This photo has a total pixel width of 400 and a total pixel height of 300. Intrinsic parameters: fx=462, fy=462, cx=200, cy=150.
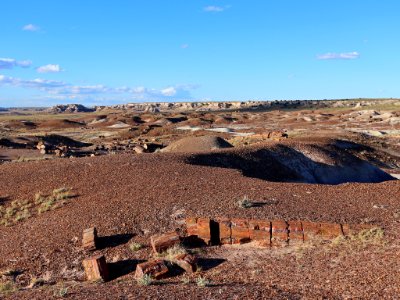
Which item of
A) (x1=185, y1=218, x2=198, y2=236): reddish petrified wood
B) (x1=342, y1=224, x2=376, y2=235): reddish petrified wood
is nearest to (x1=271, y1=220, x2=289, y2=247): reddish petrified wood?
(x1=342, y1=224, x2=376, y2=235): reddish petrified wood

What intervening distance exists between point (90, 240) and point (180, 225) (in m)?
2.56

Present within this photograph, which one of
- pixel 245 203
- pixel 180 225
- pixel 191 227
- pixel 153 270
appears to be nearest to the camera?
pixel 153 270

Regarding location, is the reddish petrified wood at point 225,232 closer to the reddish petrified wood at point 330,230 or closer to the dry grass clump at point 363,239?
the reddish petrified wood at point 330,230

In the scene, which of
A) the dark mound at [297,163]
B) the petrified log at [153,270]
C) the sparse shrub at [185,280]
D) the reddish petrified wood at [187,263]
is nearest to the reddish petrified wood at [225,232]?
the reddish petrified wood at [187,263]

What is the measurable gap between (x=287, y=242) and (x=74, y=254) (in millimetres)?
5563

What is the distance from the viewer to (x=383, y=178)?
32.0m

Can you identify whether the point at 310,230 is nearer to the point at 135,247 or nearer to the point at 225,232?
the point at 225,232

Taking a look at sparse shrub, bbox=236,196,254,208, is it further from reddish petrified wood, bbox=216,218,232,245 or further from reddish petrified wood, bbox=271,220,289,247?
reddish petrified wood, bbox=271,220,289,247

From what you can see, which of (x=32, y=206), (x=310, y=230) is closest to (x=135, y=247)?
(x=310, y=230)

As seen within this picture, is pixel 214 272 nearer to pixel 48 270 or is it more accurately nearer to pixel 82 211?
pixel 48 270

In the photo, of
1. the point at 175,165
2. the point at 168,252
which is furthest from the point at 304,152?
the point at 168,252

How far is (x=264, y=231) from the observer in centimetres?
1216

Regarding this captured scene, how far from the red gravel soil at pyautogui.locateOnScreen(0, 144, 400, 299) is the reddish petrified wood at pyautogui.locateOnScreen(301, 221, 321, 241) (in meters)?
0.45

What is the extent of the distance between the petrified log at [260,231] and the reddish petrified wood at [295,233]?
0.57 m
